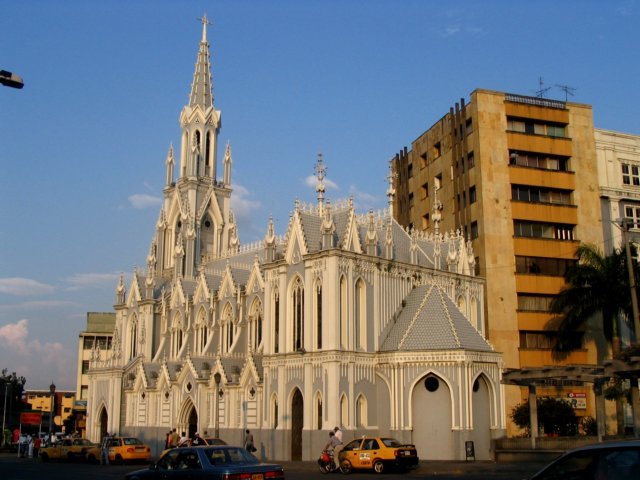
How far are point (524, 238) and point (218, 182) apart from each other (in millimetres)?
27752

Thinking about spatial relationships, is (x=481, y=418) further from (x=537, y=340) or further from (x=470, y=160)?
(x=470, y=160)

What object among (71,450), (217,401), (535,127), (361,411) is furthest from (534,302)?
(71,450)

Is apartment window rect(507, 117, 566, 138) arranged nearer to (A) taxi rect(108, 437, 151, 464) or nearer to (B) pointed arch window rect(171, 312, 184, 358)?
(B) pointed arch window rect(171, 312, 184, 358)

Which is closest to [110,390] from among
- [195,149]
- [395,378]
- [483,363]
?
[195,149]

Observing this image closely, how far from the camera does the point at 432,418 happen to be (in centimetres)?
4206

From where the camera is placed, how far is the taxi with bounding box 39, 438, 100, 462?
46188 mm

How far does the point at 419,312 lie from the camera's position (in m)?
45.1

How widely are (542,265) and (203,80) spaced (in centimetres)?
3534

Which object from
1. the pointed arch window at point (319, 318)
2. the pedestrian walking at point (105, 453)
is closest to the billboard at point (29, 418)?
the pedestrian walking at point (105, 453)

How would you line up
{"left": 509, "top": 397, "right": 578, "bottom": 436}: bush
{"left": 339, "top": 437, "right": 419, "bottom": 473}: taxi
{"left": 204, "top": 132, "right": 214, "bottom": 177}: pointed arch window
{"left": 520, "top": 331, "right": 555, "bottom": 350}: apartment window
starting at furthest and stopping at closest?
{"left": 204, "top": 132, "right": 214, "bottom": 177}: pointed arch window → {"left": 520, "top": 331, "right": 555, "bottom": 350}: apartment window → {"left": 509, "top": 397, "right": 578, "bottom": 436}: bush → {"left": 339, "top": 437, "right": 419, "bottom": 473}: taxi

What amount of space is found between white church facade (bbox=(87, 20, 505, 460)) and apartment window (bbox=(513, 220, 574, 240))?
8320mm

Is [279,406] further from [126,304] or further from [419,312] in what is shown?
[126,304]

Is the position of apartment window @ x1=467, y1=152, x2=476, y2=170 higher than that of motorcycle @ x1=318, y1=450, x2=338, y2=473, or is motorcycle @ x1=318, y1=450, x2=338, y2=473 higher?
apartment window @ x1=467, y1=152, x2=476, y2=170

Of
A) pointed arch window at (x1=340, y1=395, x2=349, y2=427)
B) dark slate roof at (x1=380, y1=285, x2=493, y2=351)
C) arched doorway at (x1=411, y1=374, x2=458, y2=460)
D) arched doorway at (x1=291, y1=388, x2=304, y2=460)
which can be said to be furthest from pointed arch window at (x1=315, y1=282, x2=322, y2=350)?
arched doorway at (x1=411, y1=374, x2=458, y2=460)
